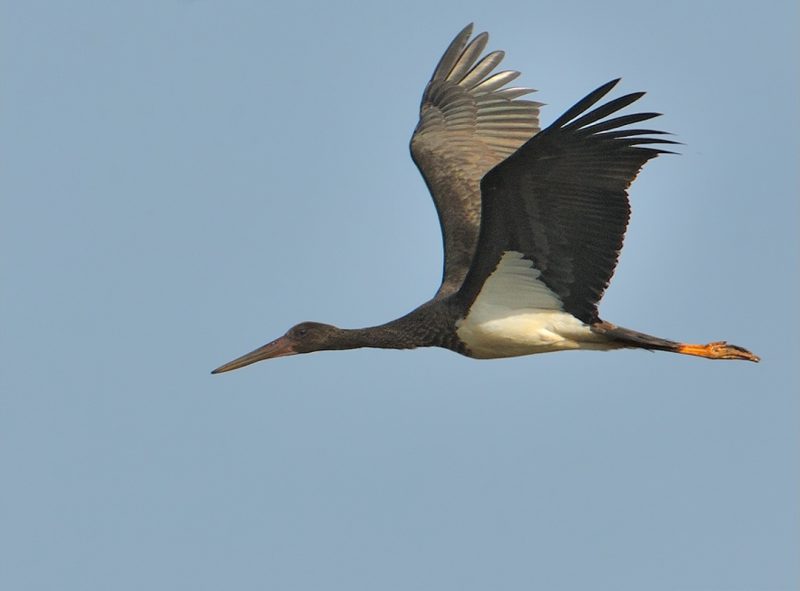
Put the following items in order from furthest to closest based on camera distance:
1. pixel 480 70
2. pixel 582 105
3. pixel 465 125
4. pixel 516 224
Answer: pixel 480 70
pixel 465 125
pixel 516 224
pixel 582 105

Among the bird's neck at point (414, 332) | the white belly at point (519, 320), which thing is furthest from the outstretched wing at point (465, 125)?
the white belly at point (519, 320)

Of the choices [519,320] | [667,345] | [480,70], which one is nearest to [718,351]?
[667,345]

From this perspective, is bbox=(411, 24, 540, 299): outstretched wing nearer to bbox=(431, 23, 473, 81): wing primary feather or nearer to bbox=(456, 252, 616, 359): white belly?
bbox=(431, 23, 473, 81): wing primary feather

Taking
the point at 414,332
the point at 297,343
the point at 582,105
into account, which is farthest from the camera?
the point at 297,343

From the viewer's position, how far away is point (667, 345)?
1372 centimetres

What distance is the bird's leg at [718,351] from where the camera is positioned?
14.2 m

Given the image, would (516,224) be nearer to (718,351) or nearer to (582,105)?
(582,105)

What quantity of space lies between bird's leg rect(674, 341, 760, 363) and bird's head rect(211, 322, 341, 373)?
3.32m

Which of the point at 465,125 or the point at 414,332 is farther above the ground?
the point at 465,125

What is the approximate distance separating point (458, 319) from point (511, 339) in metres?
0.52

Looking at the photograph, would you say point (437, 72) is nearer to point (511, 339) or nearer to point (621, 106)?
point (511, 339)

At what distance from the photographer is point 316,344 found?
14.8 m

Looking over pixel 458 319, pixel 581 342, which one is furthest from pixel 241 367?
pixel 581 342

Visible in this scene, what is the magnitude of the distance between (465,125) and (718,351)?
165 inches
